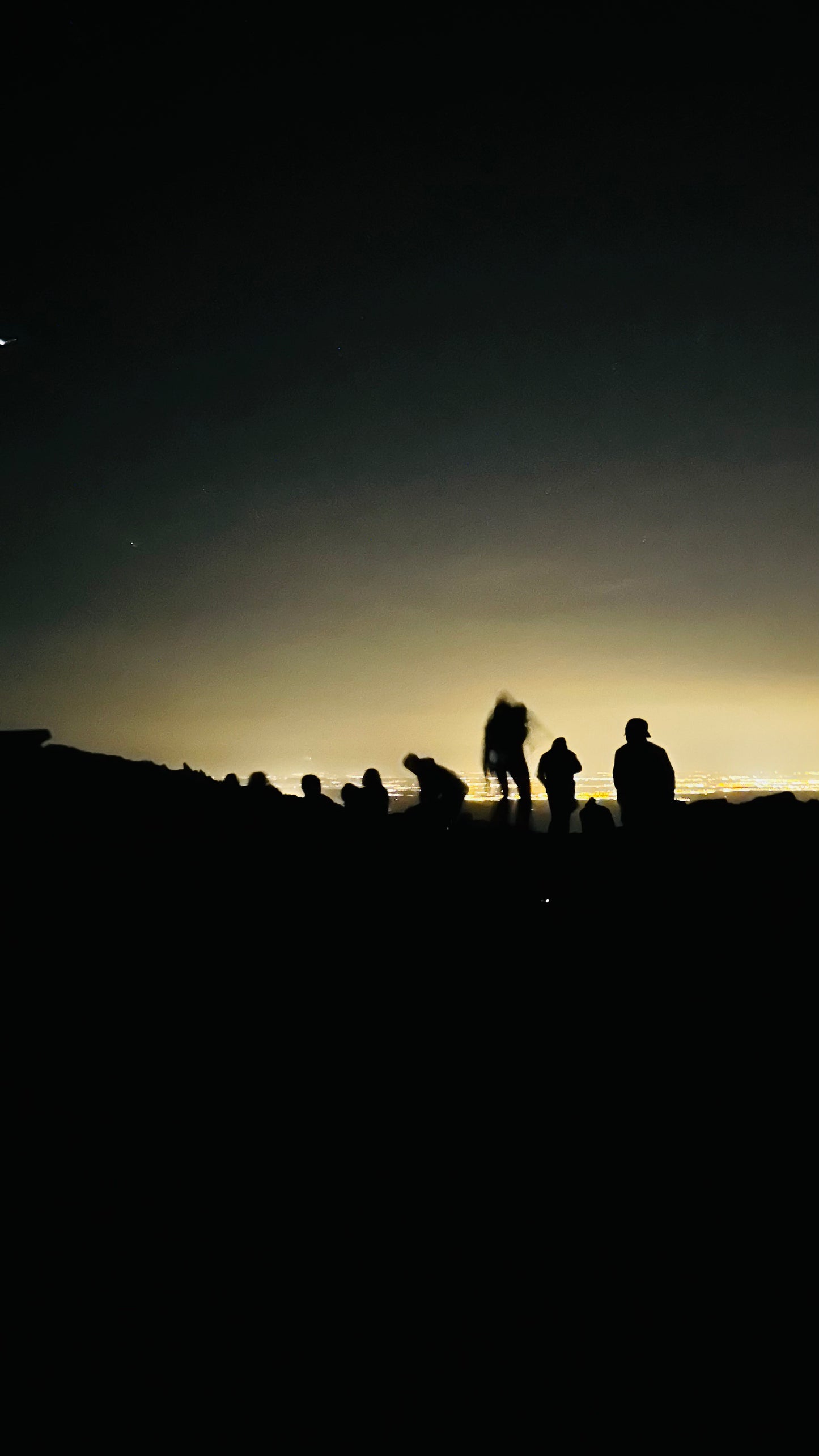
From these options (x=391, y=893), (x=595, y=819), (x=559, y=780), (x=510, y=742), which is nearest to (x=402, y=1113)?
(x=391, y=893)

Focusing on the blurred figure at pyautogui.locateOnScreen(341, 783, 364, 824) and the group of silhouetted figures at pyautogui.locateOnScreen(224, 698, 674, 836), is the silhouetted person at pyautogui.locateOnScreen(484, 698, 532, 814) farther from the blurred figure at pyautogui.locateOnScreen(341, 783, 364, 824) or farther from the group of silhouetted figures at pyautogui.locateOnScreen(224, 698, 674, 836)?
the blurred figure at pyautogui.locateOnScreen(341, 783, 364, 824)

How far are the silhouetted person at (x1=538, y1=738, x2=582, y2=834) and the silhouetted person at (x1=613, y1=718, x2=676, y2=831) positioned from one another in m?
1.77

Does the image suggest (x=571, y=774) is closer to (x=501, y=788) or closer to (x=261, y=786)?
(x=501, y=788)

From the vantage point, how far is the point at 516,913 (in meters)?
7.93

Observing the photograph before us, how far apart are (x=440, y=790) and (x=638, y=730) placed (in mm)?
3265

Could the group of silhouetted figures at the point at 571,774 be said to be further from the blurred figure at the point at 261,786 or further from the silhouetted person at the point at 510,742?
the blurred figure at the point at 261,786

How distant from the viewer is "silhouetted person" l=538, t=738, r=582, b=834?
11219 mm

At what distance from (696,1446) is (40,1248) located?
107 inches

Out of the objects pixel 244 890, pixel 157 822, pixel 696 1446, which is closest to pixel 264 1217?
pixel 696 1446

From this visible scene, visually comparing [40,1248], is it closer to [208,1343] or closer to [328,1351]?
[208,1343]

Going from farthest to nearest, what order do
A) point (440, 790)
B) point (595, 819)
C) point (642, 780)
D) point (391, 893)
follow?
point (440, 790)
point (595, 819)
point (642, 780)
point (391, 893)

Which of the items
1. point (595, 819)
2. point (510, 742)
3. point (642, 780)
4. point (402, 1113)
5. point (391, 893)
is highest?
point (510, 742)

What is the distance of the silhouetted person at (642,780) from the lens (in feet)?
29.6

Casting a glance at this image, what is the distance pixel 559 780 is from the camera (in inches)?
441
